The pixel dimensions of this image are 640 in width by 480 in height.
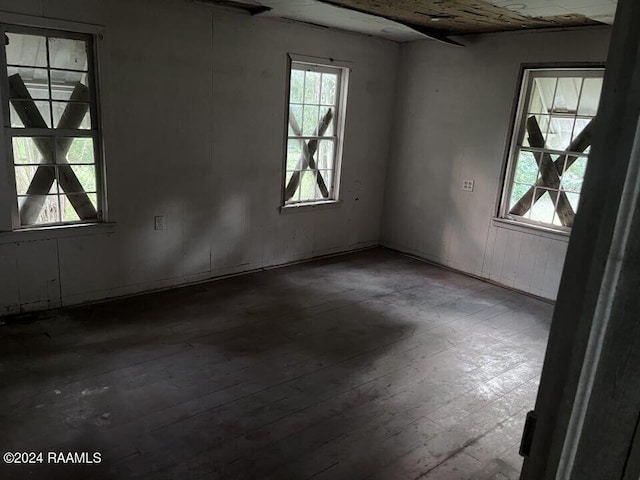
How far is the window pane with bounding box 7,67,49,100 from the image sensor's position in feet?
11.7

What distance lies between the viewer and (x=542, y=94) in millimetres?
4875

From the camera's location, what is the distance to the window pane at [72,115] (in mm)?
3795

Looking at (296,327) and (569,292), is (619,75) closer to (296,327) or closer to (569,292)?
(569,292)

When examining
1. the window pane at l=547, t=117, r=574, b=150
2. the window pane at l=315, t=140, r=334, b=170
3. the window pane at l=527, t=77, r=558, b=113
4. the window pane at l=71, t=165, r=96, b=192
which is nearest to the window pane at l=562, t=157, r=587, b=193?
the window pane at l=547, t=117, r=574, b=150

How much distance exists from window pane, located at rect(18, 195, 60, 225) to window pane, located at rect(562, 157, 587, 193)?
4.67m

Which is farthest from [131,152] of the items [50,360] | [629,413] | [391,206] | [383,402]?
[629,413]

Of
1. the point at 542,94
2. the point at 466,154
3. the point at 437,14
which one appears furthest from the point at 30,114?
the point at 542,94

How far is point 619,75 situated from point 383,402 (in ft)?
8.93

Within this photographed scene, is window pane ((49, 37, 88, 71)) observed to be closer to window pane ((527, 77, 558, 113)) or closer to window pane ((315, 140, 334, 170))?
window pane ((315, 140, 334, 170))

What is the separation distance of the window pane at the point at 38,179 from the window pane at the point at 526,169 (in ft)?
14.6

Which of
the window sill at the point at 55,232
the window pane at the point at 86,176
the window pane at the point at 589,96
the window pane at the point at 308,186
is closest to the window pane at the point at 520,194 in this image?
the window pane at the point at 589,96

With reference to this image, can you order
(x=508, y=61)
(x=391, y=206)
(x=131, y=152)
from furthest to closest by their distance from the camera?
(x=391, y=206) < (x=508, y=61) < (x=131, y=152)

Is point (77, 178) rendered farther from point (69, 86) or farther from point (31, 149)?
point (69, 86)

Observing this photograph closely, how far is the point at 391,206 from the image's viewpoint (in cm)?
639
